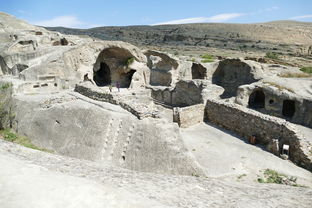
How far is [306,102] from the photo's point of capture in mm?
14188

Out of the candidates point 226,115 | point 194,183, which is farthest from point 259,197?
point 226,115

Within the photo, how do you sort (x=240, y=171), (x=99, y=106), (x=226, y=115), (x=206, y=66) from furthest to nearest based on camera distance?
1. (x=206, y=66)
2. (x=226, y=115)
3. (x=99, y=106)
4. (x=240, y=171)

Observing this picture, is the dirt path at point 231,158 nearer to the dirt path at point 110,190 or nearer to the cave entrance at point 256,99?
the dirt path at point 110,190

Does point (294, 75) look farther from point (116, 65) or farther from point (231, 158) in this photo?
point (116, 65)

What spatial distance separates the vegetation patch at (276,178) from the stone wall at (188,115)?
16.2 ft

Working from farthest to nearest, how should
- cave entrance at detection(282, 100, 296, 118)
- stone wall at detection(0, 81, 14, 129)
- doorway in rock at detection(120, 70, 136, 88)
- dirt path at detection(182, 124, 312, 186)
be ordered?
doorway in rock at detection(120, 70, 136, 88)
cave entrance at detection(282, 100, 296, 118)
stone wall at detection(0, 81, 14, 129)
dirt path at detection(182, 124, 312, 186)

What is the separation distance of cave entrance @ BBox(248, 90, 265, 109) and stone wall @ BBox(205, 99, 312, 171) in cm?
488

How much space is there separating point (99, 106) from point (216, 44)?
205ft

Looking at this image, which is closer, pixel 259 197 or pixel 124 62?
pixel 259 197

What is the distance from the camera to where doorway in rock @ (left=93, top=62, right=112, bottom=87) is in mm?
26170

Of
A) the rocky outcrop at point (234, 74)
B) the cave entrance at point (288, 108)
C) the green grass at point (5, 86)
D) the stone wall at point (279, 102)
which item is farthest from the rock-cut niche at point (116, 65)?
the cave entrance at point (288, 108)

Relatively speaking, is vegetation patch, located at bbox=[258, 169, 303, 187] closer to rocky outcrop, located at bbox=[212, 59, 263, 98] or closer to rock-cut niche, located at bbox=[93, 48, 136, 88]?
rocky outcrop, located at bbox=[212, 59, 263, 98]

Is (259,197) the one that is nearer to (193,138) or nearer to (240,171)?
(240,171)

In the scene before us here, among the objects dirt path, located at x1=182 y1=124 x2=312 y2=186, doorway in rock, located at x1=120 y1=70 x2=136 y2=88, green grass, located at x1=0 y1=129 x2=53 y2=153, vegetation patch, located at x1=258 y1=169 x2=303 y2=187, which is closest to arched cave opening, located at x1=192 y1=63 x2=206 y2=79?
doorway in rock, located at x1=120 y1=70 x2=136 y2=88
